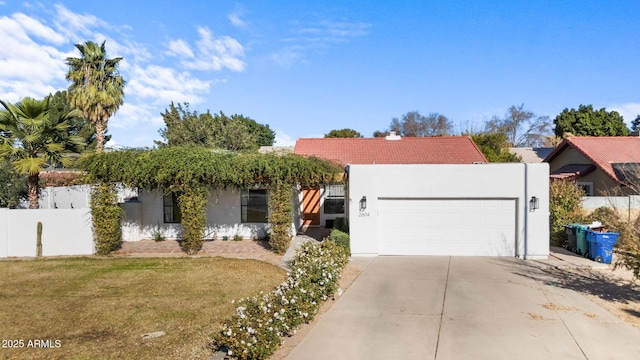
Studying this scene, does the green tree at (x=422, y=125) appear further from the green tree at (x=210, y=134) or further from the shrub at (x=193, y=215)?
the shrub at (x=193, y=215)

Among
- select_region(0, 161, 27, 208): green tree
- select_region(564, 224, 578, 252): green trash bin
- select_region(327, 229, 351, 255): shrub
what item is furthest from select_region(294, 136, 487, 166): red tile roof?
select_region(0, 161, 27, 208): green tree

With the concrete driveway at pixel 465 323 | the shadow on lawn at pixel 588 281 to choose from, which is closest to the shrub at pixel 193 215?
the concrete driveway at pixel 465 323

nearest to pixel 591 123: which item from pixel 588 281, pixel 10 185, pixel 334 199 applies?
pixel 334 199

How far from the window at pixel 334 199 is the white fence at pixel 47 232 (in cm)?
982

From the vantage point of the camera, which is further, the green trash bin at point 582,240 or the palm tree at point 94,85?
the palm tree at point 94,85

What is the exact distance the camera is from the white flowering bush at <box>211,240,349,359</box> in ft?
18.0

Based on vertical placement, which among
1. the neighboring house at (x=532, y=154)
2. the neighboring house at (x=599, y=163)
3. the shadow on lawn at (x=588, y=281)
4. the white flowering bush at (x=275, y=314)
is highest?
the neighboring house at (x=532, y=154)

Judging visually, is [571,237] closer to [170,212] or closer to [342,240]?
[342,240]

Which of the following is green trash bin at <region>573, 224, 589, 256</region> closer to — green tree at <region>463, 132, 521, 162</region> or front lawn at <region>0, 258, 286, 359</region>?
front lawn at <region>0, 258, 286, 359</region>

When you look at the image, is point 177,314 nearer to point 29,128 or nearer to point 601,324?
point 601,324

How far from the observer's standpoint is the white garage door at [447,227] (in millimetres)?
13102

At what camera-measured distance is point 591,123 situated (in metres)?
40.8

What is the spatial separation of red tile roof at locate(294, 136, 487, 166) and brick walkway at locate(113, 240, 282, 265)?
22.5ft

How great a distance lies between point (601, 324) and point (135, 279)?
32.7 feet
